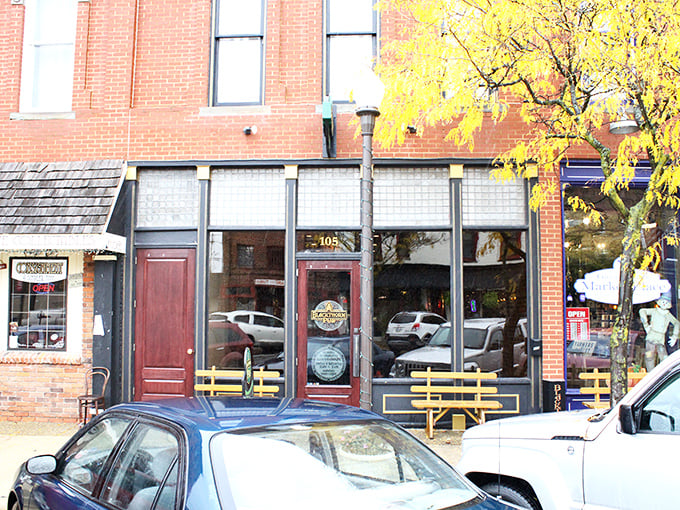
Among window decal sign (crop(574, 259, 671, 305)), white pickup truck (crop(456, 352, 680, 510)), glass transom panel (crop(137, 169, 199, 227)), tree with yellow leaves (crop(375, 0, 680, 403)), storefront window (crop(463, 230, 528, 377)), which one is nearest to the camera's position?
white pickup truck (crop(456, 352, 680, 510))

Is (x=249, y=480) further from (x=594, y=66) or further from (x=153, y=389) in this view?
(x=153, y=389)

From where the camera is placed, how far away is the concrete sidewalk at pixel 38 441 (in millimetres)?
7184

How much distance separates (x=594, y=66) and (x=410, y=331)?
447cm

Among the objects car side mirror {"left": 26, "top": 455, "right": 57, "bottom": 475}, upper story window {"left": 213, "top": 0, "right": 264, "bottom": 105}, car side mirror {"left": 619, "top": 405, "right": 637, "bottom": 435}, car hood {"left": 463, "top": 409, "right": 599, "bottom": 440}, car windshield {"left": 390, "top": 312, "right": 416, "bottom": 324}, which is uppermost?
upper story window {"left": 213, "top": 0, "right": 264, "bottom": 105}

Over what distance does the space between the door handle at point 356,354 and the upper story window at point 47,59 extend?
19.8 ft

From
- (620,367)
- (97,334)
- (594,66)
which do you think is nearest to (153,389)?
(97,334)

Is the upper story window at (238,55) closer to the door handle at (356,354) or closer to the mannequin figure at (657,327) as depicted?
the door handle at (356,354)

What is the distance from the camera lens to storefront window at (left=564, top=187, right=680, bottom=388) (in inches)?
356

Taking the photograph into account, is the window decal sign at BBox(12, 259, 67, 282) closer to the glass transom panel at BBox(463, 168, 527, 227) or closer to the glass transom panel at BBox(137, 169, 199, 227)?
the glass transom panel at BBox(137, 169, 199, 227)

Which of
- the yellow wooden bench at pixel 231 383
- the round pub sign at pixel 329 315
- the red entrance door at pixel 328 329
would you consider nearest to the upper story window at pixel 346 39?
the red entrance door at pixel 328 329

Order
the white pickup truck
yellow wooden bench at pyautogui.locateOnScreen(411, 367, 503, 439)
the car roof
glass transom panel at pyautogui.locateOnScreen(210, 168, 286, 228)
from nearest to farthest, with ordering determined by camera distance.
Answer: the car roof
the white pickup truck
yellow wooden bench at pyautogui.locateOnScreen(411, 367, 503, 439)
glass transom panel at pyautogui.locateOnScreen(210, 168, 286, 228)

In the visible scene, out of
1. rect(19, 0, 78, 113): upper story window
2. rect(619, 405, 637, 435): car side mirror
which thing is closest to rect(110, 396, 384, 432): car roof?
rect(619, 405, 637, 435): car side mirror

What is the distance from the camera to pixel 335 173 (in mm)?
9336

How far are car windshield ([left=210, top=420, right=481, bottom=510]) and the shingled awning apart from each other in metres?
6.42
